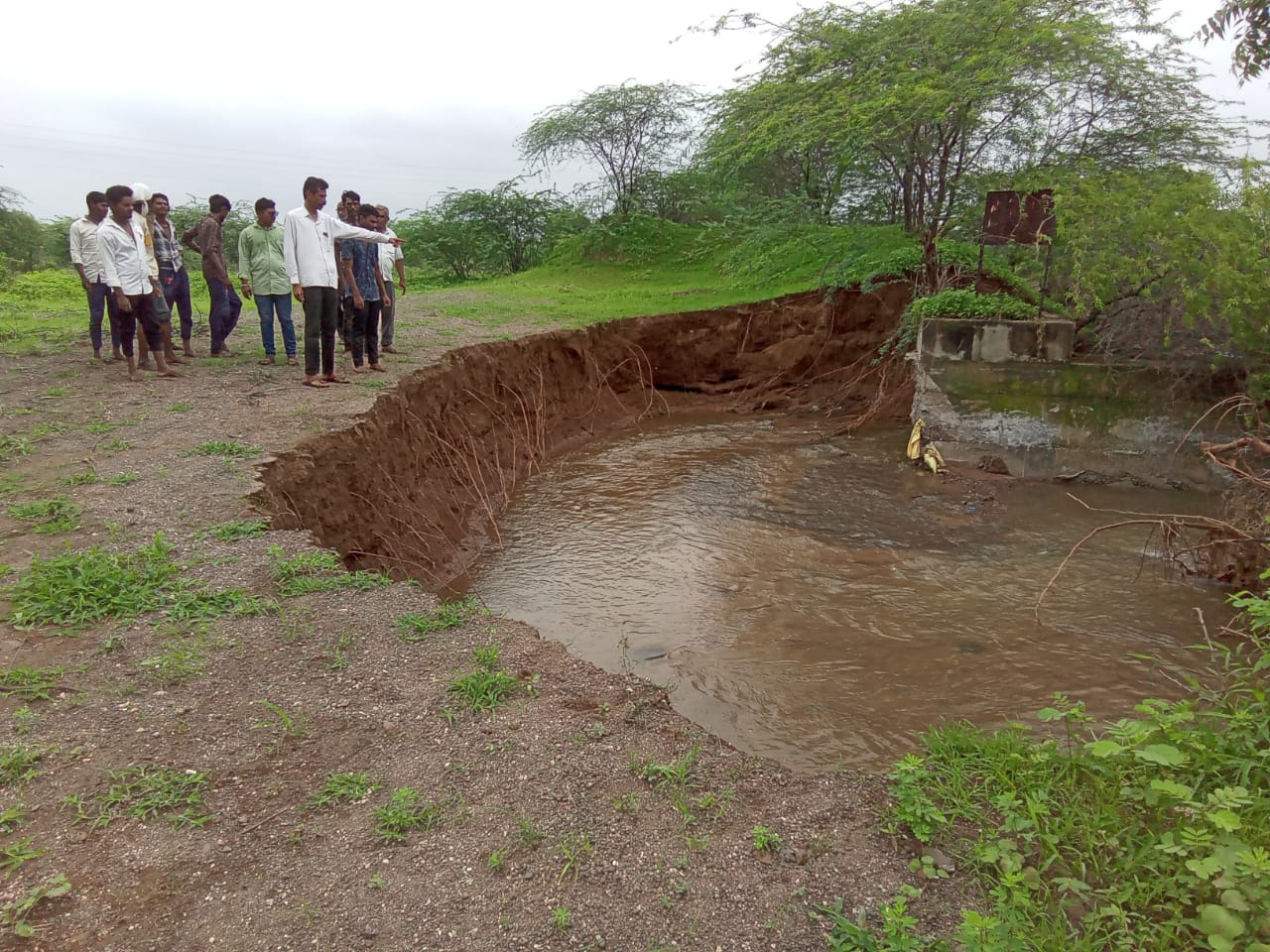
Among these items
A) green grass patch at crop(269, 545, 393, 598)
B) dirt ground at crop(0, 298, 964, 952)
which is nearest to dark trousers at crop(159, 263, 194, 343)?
Result: dirt ground at crop(0, 298, 964, 952)

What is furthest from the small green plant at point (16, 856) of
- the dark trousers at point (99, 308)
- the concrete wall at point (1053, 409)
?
the concrete wall at point (1053, 409)

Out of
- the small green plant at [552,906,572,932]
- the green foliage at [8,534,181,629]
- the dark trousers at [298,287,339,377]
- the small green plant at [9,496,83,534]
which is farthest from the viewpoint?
the dark trousers at [298,287,339,377]

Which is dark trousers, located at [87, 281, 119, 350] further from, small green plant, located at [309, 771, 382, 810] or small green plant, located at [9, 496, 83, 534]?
small green plant, located at [309, 771, 382, 810]

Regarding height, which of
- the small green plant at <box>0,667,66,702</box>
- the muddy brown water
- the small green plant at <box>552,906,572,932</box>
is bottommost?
the muddy brown water

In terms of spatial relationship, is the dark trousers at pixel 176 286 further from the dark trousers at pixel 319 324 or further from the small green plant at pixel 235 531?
the small green plant at pixel 235 531

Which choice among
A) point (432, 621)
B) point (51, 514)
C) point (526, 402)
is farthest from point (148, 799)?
point (526, 402)

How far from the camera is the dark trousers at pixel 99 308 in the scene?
25.0 feet

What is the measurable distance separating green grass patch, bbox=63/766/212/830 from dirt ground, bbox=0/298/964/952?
2 centimetres

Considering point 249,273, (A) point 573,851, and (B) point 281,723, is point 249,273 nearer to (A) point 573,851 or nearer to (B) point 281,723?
(B) point 281,723

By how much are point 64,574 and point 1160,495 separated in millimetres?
9601

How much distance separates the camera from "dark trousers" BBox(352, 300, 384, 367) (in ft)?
27.4

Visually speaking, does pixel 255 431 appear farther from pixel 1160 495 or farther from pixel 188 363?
pixel 1160 495

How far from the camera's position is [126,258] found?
700cm

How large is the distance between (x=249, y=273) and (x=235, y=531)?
4.72 metres
